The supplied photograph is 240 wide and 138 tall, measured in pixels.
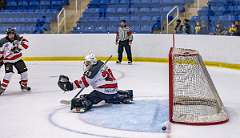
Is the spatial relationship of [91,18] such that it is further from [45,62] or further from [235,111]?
[235,111]

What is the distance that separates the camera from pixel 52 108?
732 cm

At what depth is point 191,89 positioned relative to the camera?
22.3ft

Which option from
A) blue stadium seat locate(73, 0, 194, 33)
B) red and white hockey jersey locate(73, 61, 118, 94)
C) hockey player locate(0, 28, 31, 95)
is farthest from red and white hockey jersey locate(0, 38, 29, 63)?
blue stadium seat locate(73, 0, 194, 33)

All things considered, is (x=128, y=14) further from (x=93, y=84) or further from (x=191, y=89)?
(x=191, y=89)

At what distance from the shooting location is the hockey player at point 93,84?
688 centimetres

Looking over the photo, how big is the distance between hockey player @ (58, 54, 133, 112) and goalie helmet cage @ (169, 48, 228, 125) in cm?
97

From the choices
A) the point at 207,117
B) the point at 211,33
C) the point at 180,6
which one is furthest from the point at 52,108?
the point at 180,6

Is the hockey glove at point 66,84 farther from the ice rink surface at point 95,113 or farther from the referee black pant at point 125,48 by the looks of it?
the referee black pant at point 125,48

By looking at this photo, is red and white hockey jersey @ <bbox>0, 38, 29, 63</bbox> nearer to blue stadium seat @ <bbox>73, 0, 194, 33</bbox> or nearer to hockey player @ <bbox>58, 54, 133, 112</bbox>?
hockey player @ <bbox>58, 54, 133, 112</bbox>

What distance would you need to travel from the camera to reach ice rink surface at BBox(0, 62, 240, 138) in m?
5.76

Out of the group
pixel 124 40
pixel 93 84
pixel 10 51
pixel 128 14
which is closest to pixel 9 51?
pixel 10 51

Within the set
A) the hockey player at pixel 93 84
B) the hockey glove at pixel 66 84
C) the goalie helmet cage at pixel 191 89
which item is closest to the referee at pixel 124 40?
the hockey player at pixel 93 84

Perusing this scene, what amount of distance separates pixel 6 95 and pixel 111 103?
6.71 feet

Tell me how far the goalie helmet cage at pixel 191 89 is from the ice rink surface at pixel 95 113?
27cm
